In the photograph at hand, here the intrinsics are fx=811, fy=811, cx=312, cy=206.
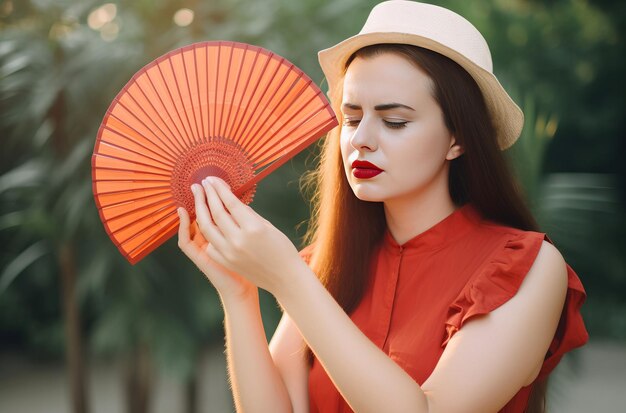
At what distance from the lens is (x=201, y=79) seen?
4.58 feet

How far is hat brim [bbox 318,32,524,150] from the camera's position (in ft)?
4.66

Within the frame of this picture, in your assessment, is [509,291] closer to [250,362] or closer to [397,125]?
[397,125]

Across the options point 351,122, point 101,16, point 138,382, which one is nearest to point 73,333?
point 138,382

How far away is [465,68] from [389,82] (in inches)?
6.2

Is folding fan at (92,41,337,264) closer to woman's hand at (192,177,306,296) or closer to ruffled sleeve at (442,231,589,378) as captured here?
woman's hand at (192,177,306,296)

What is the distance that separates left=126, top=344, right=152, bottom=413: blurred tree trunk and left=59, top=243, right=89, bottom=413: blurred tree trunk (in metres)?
0.27

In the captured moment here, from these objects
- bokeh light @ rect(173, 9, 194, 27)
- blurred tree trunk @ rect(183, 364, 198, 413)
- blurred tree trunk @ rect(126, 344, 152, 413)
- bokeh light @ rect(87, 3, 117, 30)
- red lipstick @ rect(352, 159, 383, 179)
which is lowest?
blurred tree trunk @ rect(183, 364, 198, 413)

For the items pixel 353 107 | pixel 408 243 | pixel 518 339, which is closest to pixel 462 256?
pixel 408 243

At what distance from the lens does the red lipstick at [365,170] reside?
1.42 meters

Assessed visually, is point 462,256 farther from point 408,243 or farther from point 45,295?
point 45,295

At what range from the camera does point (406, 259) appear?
157 cm

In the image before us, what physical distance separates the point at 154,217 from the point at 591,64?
722cm

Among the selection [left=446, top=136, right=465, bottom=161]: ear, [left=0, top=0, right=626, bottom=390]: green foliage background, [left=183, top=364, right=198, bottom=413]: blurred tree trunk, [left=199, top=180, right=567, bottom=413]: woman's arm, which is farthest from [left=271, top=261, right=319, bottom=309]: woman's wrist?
[left=183, top=364, right=198, bottom=413]: blurred tree trunk

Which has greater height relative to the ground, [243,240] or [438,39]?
[438,39]
